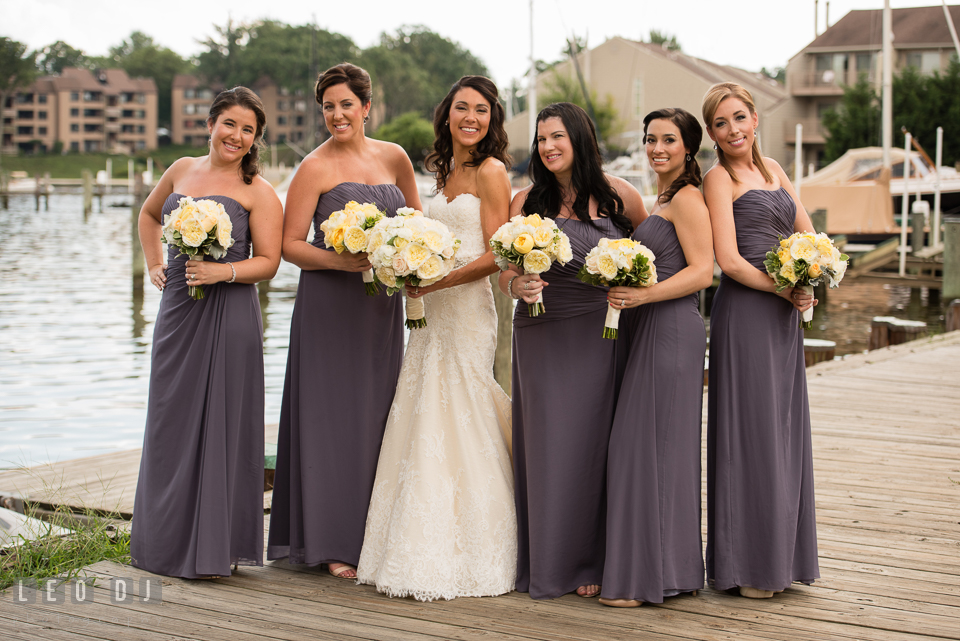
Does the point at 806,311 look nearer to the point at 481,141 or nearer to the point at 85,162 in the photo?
the point at 481,141

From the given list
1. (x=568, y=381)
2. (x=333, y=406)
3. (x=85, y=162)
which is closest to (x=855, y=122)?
(x=568, y=381)

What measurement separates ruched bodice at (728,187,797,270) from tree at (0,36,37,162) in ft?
315

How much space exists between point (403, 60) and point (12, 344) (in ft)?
265

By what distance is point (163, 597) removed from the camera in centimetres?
403

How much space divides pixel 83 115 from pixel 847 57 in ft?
259

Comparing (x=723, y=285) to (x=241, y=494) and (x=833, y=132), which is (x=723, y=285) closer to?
(x=241, y=494)

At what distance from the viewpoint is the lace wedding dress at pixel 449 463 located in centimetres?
416

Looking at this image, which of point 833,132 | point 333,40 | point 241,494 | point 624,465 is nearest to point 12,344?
point 241,494

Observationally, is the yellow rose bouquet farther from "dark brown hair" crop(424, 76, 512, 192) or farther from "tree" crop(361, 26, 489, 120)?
"tree" crop(361, 26, 489, 120)

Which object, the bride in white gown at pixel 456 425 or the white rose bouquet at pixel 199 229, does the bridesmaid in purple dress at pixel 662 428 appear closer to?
the bride in white gown at pixel 456 425

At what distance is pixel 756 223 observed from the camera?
413 centimetres

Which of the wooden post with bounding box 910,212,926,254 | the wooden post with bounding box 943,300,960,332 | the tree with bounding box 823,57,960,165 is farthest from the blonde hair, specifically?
the tree with bounding box 823,57,960,165

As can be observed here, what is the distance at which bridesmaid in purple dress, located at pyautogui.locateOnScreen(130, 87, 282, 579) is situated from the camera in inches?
169

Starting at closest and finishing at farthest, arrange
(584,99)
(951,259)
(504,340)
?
(504,340) < (951,259) < (584,99)
